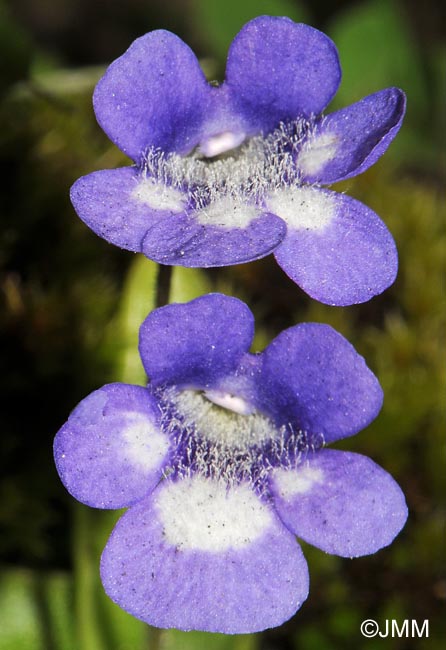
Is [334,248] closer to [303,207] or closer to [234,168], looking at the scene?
[303,207]

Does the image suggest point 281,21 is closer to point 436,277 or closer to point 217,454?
point 217,454

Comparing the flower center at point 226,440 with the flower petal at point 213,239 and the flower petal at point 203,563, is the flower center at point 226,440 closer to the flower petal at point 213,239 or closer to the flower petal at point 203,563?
the flower petal at point 203,563

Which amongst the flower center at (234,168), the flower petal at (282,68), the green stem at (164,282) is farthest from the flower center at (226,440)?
the flower petal at (282,68)

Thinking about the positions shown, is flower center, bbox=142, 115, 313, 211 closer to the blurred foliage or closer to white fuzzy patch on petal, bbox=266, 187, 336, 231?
white fuzzy patch on petal, bbox=266, 187, 336, 231

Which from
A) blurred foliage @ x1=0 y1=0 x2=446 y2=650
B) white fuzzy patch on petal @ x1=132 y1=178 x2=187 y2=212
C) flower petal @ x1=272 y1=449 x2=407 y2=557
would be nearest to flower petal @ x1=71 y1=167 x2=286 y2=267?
white fuzzy patch on petal @ x1=132 y1=178 x2=187 y2=212

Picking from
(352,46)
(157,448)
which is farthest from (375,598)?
(352,46)

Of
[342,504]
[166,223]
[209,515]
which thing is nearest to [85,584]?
[209,515]

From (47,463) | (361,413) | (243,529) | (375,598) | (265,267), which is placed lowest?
(375,598)
